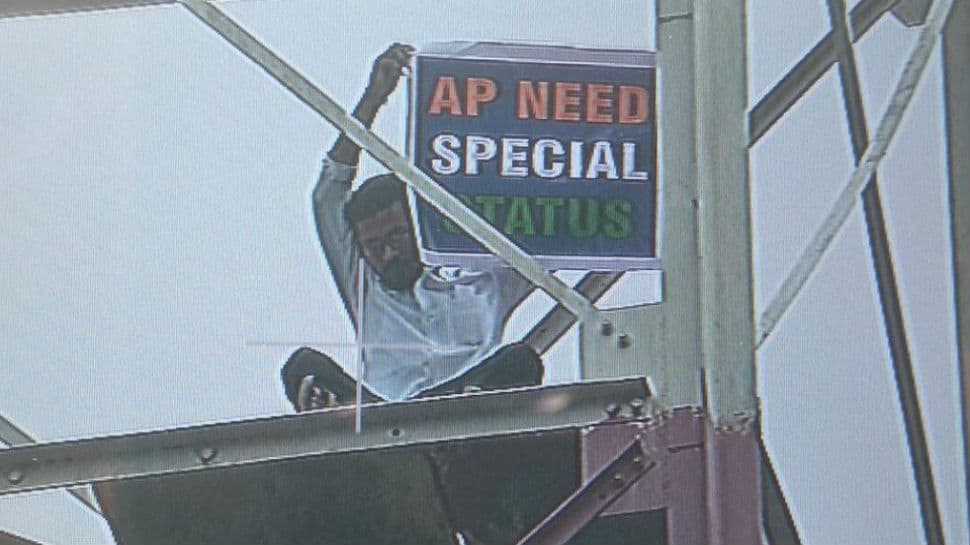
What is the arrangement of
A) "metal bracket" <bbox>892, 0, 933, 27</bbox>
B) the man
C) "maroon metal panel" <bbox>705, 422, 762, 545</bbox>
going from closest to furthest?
"maroon metal panel" <bbox>705, 422, 762, 545</bbox>
the man
"metal bracket" <bbox>892, 0, 933, 27</bbox>

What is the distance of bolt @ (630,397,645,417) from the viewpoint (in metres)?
2.94

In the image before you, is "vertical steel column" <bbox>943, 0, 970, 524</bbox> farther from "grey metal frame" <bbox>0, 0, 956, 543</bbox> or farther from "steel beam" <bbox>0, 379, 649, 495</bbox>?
"steel beam" <bbox>0, 379, 649, 495</bbox>

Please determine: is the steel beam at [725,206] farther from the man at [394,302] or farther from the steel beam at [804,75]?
the man at [394,302]

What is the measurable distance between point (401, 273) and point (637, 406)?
480 millimetres

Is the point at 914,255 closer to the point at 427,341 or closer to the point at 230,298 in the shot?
the point at 427,341

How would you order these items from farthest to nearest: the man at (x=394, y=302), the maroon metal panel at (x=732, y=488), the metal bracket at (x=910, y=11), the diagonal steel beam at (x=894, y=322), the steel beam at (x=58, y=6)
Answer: the metal bracket at (x=910, y=11)
the diagonal steel beam at (x=894, y=322)
the steel beam at (x=58, y=6)
the man at (x=394, y=302)
the maroon metal panel at (x=732, y=488)

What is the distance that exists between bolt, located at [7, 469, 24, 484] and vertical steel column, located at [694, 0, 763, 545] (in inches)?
46.3

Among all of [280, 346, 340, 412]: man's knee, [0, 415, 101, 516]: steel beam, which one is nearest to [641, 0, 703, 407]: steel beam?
[280, 346, 340, 412]: man's knee

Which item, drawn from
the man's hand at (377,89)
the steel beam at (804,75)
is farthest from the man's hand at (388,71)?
the steel beam at (804,75)

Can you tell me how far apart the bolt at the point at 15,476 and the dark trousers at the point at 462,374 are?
0.49 metres

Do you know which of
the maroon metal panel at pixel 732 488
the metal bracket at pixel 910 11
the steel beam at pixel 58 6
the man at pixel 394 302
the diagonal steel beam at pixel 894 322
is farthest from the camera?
the metal bracket at pixel 910 11

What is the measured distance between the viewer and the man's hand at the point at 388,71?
3.04 metres

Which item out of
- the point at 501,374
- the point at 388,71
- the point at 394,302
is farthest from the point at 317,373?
the point at 388,71

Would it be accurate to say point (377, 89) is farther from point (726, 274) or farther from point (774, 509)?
point (774, 509)
